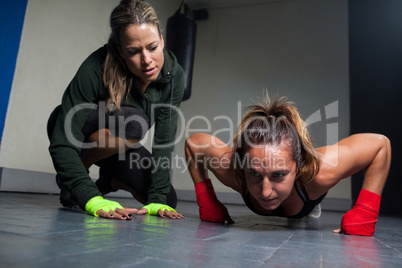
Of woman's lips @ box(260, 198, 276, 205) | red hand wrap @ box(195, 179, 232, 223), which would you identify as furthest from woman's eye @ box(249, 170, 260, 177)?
red hand wrap @ box(195, 179, 232, 223)

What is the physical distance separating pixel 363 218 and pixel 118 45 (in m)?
1.18

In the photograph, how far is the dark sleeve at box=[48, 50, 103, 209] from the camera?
1.28 m

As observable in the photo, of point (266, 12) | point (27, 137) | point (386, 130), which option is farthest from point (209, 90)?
point (27, 137)

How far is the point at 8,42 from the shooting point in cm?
235

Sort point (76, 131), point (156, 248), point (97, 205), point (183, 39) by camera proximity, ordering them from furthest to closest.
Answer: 1. point (183, 39)
2. point (76, 131)
3. point (97, 205)
4. point (156, 248)

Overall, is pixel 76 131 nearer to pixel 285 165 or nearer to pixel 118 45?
pixel 118 45

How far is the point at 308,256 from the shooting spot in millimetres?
822

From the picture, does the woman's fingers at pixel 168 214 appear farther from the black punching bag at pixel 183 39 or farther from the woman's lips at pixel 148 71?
the black punching bag at pixel 183 39

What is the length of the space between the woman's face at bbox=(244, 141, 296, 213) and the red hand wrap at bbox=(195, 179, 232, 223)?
32 centimetres

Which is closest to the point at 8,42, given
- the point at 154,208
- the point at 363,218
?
the point at 154,208

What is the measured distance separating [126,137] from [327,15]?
384 cm

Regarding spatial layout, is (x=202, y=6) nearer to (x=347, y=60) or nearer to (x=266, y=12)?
(x=266, y=12)

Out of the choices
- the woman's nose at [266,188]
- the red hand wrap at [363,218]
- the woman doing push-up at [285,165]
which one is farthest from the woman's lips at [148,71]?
the red hand wrap at [363,218]

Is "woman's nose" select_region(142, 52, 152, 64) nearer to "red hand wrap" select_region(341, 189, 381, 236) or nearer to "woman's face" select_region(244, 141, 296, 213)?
"woman's face" select_region(244, 141, 296, 213)
